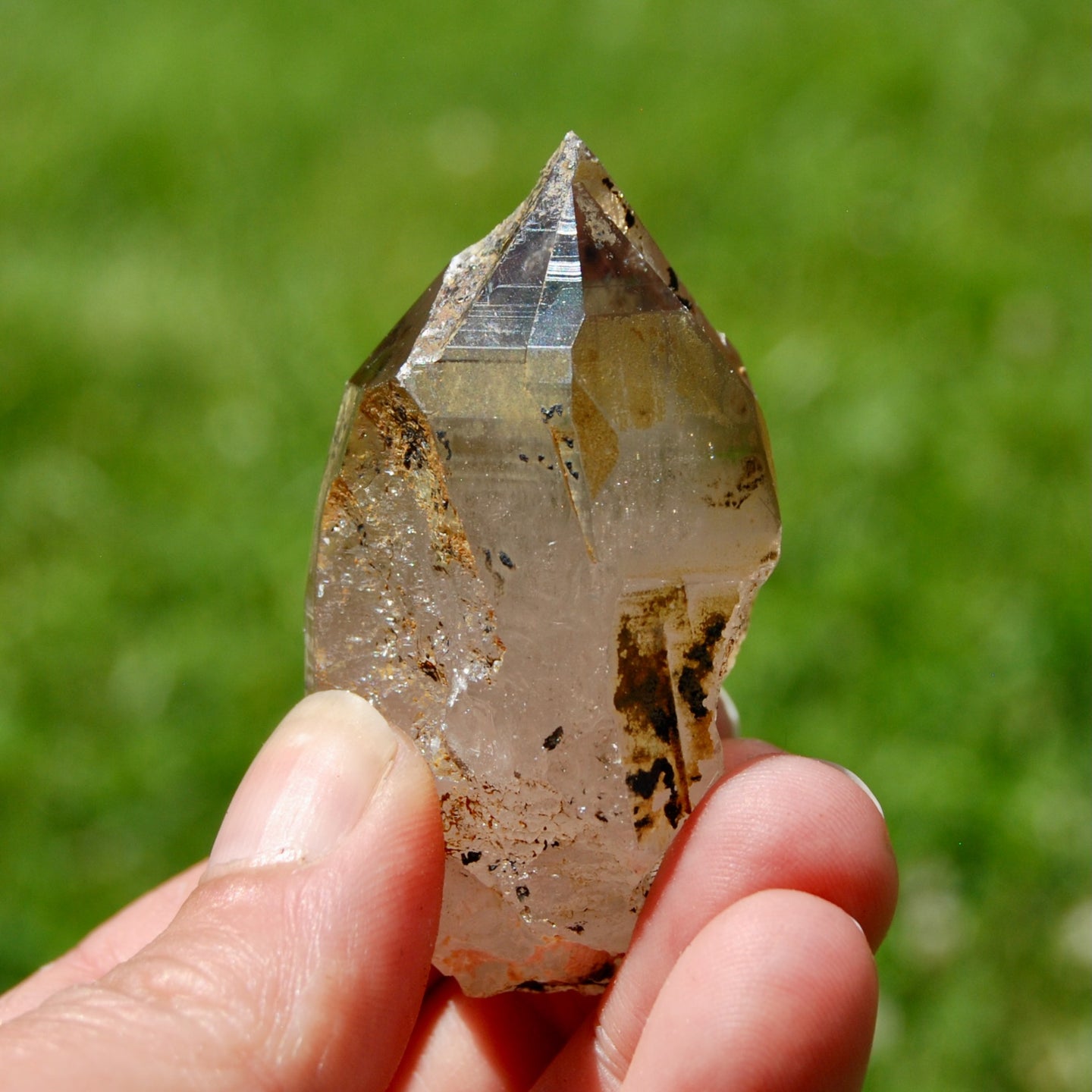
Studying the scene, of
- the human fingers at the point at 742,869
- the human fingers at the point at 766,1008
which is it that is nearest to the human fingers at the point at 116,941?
the human fingers at the point at 742,869

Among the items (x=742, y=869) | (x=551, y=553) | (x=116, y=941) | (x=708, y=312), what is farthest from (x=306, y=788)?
(x=708, y=312)

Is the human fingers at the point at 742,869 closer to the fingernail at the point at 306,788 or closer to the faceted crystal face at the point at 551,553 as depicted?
the faceted crystal face at the point at 551,553

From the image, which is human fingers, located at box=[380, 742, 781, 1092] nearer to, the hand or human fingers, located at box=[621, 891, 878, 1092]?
the hand

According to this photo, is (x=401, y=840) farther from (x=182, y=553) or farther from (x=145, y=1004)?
(x=182, y=553)

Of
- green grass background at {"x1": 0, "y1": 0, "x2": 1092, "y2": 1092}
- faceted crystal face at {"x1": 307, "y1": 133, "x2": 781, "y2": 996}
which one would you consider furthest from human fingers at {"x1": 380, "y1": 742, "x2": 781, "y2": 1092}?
green grass background at {"x1": 0, "y1": 0, "x2": 1092, "y2": 1092}

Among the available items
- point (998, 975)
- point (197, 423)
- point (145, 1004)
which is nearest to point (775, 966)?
point (145, 1004)

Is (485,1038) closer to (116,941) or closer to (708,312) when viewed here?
(116,941)
